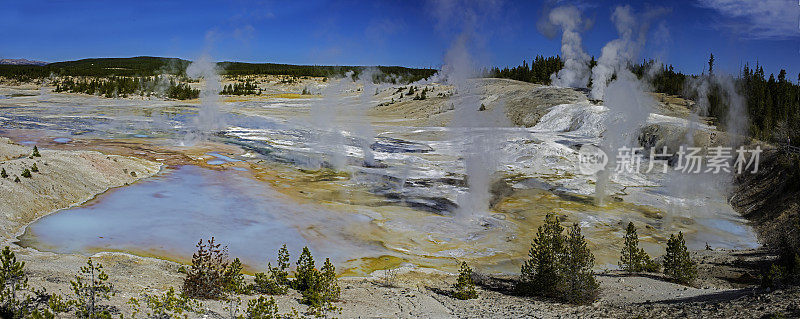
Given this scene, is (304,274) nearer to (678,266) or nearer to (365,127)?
(678,266)

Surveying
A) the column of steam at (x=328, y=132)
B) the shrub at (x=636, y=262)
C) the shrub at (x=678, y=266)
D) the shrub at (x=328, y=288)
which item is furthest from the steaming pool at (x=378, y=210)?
the shrub at (x=328, y=288)

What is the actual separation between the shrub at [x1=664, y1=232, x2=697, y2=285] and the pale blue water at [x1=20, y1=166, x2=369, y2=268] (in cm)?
540

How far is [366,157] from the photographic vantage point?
20688mm

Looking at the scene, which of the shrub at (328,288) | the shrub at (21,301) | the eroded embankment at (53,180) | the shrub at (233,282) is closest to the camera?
the shrub at (21,301)

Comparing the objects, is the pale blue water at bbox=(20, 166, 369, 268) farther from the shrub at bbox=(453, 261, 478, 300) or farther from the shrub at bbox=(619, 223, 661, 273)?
the shrub at bbox=(619, 223, 661, 273)

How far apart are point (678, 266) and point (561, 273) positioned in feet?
8.24

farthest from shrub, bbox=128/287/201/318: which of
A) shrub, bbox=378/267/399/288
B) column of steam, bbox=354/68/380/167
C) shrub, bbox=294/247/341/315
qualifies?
column of steam, bbox=354/68/380/167

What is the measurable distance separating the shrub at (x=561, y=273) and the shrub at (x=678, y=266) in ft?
6.21

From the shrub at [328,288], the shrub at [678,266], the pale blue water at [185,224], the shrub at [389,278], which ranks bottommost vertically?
the shrub at [389,278]

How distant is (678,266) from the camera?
8812mm

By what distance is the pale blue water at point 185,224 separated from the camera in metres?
9.66

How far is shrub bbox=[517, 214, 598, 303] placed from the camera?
24.8 ft

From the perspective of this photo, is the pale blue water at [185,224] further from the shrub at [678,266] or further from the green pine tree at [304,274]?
the shrub at [678,266]

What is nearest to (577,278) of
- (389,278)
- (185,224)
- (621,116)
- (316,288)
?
(389,278)
